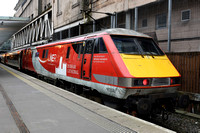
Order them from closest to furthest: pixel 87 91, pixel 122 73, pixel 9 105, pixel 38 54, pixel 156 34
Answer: pixel 122 73, pixel 9 105, pixel 87 91, pixel 156 34, pixel 38 54

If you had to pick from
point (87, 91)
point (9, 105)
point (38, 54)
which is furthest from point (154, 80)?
point (38, 54)

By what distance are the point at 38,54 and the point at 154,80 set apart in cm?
1092

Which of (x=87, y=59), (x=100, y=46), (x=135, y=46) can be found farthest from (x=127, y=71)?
(x=87, y=59)

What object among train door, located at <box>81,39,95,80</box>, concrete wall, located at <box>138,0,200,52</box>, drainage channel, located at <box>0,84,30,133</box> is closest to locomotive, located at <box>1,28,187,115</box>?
train door, located at <box>81,39,95,80</box>

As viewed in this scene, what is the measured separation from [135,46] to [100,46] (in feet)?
3.78

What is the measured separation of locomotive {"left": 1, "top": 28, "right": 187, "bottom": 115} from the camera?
217 inches

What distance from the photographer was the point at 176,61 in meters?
8.71

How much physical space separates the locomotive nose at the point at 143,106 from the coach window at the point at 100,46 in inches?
79.6

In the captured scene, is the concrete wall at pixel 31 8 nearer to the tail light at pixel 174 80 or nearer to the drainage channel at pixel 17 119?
the drainage channel at pixel 17 119

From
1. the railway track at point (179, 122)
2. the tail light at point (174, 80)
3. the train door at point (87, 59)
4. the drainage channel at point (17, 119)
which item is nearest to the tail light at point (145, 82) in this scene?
the tail light at point (174, 80)

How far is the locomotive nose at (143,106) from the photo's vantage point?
5.21m

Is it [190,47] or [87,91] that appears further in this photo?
[190,47]

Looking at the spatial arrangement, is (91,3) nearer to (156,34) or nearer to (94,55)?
(156,34)

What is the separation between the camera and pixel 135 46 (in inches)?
260
